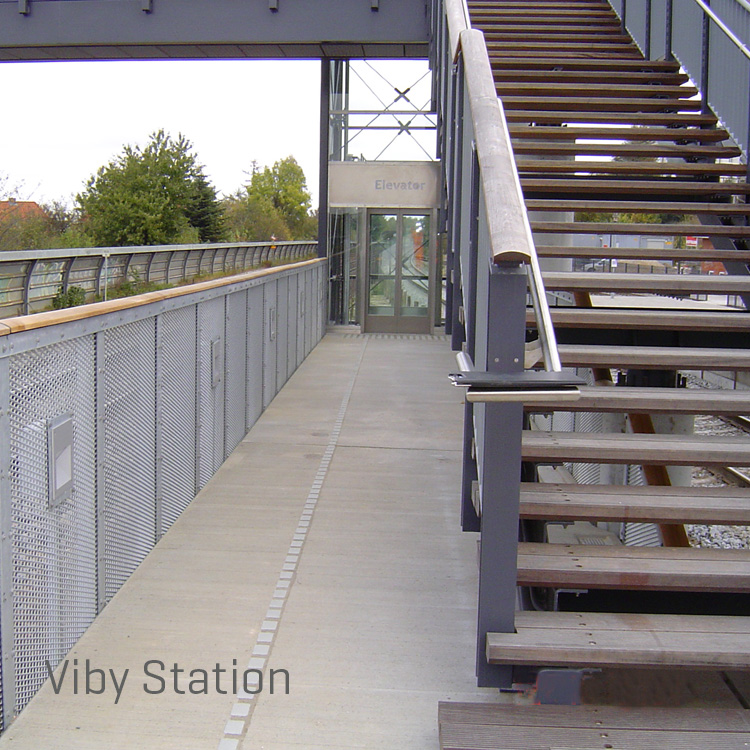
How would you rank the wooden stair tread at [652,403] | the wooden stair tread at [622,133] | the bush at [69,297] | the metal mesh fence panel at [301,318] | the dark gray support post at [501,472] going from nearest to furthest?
the dark gray support post at [501,472] < the wooden stair tread at [652,403] < the wooden stair tread at [622,133] < the metal mesh fence panel at [301,318] < the bush at [69,297]

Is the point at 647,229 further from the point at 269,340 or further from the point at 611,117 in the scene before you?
the point at 269,340

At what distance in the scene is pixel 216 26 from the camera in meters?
16.1

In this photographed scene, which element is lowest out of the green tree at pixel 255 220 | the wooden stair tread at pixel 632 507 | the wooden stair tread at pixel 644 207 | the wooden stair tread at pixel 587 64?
the wooden stair tread at pixel 632 507

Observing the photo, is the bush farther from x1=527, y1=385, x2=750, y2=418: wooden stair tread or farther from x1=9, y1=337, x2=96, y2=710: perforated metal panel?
x1=527, y1=385, x2=750, y2=418: wooden stair tread

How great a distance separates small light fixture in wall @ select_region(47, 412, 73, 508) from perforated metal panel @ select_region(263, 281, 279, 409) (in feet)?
19.6

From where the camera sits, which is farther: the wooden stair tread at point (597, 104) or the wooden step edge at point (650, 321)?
the wooden stair tread at point (597, 104)

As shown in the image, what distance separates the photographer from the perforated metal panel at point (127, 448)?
4.72 m

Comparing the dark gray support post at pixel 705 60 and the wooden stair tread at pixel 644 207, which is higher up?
the dark gray support post at pixel 705 60

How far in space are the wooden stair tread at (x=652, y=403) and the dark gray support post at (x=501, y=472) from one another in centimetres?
81

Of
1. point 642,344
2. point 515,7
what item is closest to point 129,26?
point 515,7

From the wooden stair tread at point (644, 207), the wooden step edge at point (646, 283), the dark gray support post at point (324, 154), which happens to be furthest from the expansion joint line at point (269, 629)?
the dark gray support post at point (324, 154)

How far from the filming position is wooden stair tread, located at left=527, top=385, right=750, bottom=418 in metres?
4.29

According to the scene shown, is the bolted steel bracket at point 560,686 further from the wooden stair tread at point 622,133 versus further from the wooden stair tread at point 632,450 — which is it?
the wooden stair tread at point 622,133

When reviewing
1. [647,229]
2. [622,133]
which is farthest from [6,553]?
[622,133]
